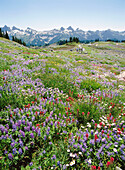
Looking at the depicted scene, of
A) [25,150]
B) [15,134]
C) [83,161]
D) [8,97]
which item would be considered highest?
[8,97]

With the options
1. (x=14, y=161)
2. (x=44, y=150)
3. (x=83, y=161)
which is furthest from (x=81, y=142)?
(x=14, y=161)

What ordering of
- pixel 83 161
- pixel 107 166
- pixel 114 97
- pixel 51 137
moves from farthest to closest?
pixel 114 97 < pixel 51 137 < pixel 83 161 < pixel 107 166

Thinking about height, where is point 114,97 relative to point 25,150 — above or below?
above

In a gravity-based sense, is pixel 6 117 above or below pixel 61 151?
above

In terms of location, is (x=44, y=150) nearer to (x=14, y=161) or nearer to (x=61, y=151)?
(x=61, y=151)

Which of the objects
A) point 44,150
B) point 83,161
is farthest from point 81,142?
point 44,150

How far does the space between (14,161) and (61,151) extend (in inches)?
48.0

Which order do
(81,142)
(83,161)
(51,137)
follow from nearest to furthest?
(83,161) → (81,142) → (51,137)

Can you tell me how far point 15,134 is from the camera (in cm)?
334

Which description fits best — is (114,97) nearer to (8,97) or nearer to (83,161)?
(83,161)

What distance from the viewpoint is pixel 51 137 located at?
11.1 ft

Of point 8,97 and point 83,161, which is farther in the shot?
point 8,97

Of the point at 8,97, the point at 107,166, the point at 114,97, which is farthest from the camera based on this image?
the point at 114,97

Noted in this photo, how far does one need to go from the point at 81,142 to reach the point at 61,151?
613 mm
